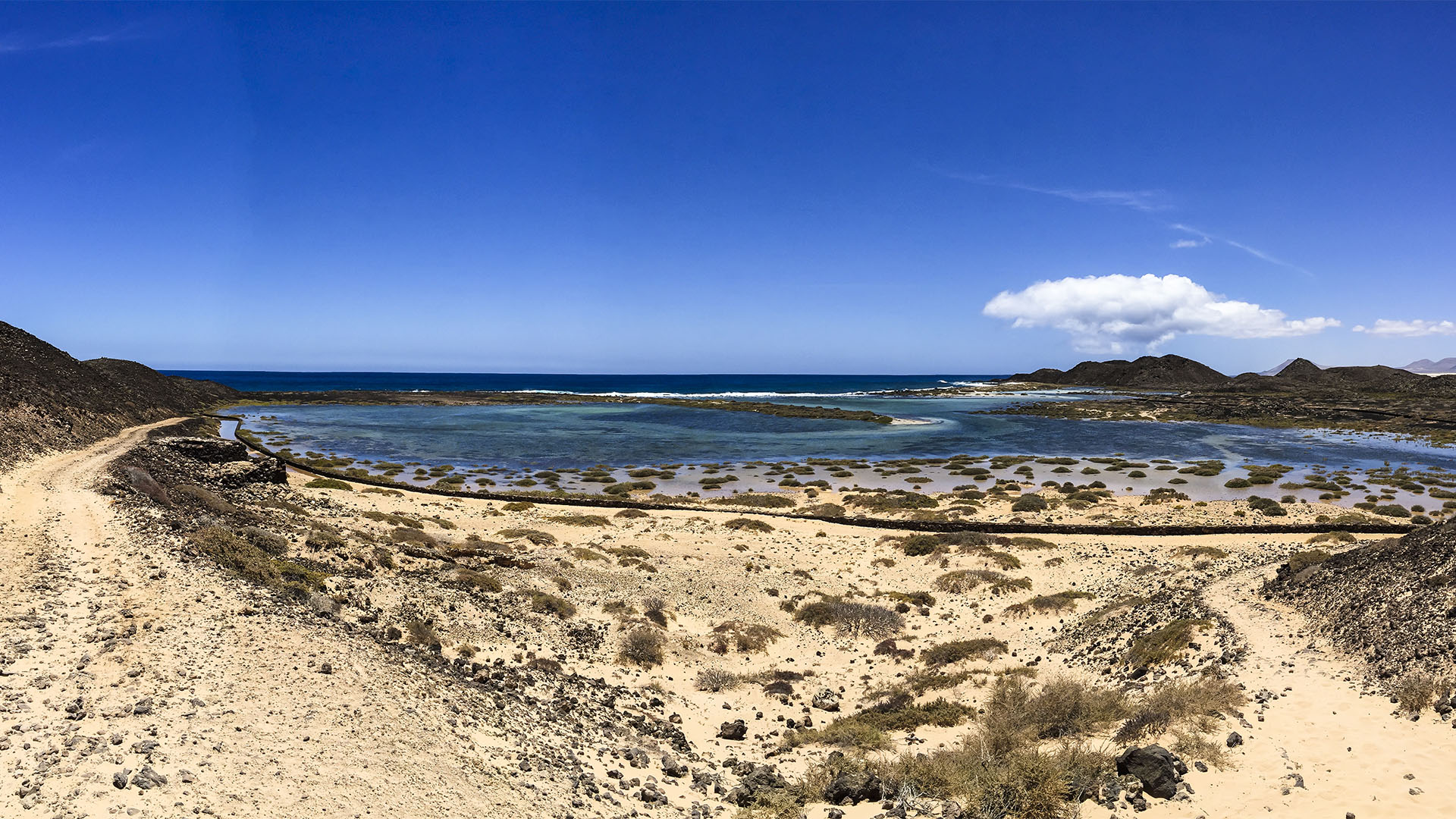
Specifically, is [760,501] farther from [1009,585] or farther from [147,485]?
[147,485]

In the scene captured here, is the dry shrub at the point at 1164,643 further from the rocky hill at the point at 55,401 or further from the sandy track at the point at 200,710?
the rocky hill at the point at 55,401

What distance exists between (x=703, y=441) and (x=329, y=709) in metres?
71.0

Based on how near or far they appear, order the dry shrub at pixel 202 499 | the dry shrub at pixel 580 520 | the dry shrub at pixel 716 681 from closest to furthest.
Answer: the dry shrub at pixel 716 681, the dry shrub at pixel 202 499, the dry shrub at pixel 580 520

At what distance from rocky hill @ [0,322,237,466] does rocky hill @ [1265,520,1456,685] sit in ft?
145

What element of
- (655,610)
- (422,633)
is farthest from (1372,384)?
(422,633)

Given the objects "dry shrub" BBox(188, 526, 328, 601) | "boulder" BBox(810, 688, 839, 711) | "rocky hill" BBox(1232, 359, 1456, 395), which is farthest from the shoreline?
"rocky hill" BBox(1232, 359, 1456, 395)

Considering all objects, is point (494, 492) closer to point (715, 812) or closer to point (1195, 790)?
point (715, 812)

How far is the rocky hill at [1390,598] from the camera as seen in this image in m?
12.8

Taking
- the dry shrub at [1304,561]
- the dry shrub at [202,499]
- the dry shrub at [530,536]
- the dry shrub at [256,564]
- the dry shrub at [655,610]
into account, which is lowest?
the dry shrub at [655,610]

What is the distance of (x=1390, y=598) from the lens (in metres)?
15.0

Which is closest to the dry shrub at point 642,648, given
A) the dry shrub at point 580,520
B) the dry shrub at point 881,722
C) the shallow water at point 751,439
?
the dry shrub at point 881,722

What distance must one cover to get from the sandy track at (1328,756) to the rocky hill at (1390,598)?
0.91 m

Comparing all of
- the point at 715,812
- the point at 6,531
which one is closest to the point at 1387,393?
the point at 715,812

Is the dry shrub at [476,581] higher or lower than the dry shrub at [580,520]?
higher
